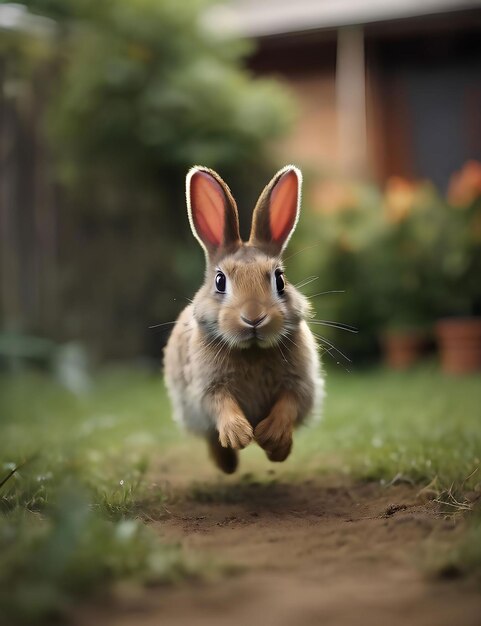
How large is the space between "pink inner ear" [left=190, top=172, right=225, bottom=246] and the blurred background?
2.82 metres

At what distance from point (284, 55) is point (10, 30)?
8.64 ft

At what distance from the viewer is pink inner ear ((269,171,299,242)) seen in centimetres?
204

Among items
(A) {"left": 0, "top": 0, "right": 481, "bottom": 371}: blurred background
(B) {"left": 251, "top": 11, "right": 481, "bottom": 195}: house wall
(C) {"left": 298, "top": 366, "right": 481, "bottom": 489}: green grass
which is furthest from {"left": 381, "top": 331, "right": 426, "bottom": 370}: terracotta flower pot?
(B) {"left": 251, "top": 11, "right": 481, "bottom": 195}: house wall

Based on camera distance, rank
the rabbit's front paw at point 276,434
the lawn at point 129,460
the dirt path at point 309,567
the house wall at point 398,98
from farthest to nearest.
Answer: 1. the house wall at point 398,98
2. the rabbit's front paw at point 276,434
3. the lawn at point 129,460
4. the dirt path at point 309,567

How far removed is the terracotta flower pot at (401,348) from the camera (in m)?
5.50

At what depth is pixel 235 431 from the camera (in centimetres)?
→ 194

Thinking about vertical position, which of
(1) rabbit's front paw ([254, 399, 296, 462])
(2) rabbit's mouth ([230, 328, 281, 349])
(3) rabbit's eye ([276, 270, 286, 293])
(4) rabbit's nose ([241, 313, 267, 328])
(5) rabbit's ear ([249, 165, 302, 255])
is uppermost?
(5) rabbit's ear ([249, 165, 302, 255])

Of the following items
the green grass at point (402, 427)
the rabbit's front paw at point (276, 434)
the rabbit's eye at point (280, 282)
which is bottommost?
the green grass at point (402, 427)

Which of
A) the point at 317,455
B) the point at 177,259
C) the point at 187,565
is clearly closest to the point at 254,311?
the point at 187,565

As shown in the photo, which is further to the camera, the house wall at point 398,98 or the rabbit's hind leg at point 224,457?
the house wall at point 398,98

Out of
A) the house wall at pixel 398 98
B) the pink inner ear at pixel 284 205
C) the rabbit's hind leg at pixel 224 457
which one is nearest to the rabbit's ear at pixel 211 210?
the pink inner ear at pixel 284 205

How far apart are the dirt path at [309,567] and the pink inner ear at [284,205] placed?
78 cm

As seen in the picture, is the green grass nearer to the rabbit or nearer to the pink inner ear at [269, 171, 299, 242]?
the rabbit

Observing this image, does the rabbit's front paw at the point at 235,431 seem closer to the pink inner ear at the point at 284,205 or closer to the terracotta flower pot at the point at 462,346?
the pink inner ear at the point at 284,205
